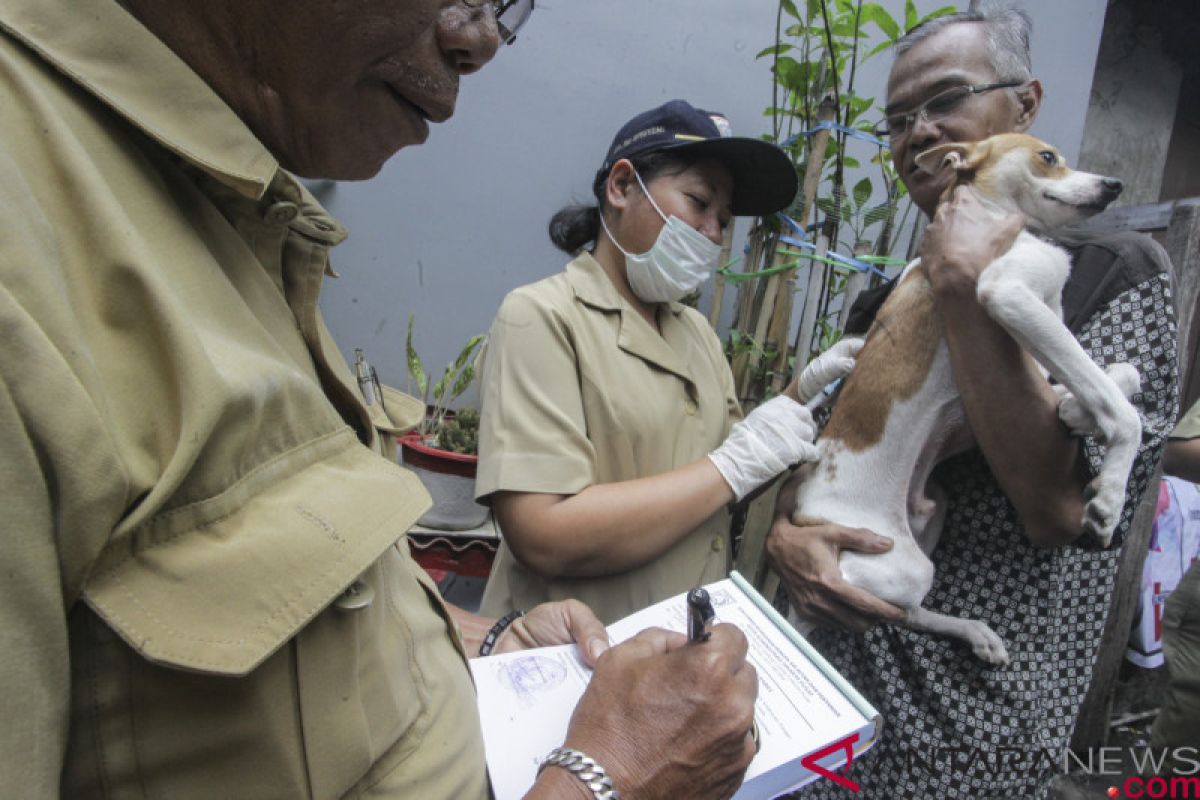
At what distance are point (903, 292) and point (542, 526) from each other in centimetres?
101

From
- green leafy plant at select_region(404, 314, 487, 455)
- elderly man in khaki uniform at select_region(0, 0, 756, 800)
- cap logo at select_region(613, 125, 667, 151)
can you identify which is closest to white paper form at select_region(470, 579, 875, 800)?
elderly man in khaki uniform at select_region(0, 0, 756, 800)

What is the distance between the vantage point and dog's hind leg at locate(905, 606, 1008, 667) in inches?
49.7

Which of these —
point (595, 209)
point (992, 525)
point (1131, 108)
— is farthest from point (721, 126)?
point (1131, 108)

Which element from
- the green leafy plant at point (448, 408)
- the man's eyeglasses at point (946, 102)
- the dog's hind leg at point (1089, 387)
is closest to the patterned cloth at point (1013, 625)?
the dog's hind leg at point (1089, 387)

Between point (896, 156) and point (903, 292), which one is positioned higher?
point (896, 156)

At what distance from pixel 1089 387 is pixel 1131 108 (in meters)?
4.45

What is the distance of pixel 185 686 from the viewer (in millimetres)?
495

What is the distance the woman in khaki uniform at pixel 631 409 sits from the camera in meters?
1.43

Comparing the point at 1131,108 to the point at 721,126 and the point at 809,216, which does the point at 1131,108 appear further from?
the point at 721,126

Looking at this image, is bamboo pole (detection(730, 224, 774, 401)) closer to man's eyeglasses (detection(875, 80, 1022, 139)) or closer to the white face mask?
the white face mask

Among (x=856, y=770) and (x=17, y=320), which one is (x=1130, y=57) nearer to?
(x=856, y=770)

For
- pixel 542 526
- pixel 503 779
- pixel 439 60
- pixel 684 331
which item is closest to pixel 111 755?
pixel 503 779

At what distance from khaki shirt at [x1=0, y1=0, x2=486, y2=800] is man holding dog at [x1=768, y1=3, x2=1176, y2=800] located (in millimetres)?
1106

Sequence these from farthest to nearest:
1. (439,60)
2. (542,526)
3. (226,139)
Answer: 1. (542,526)
2. (439,60)
3. (226,139)
